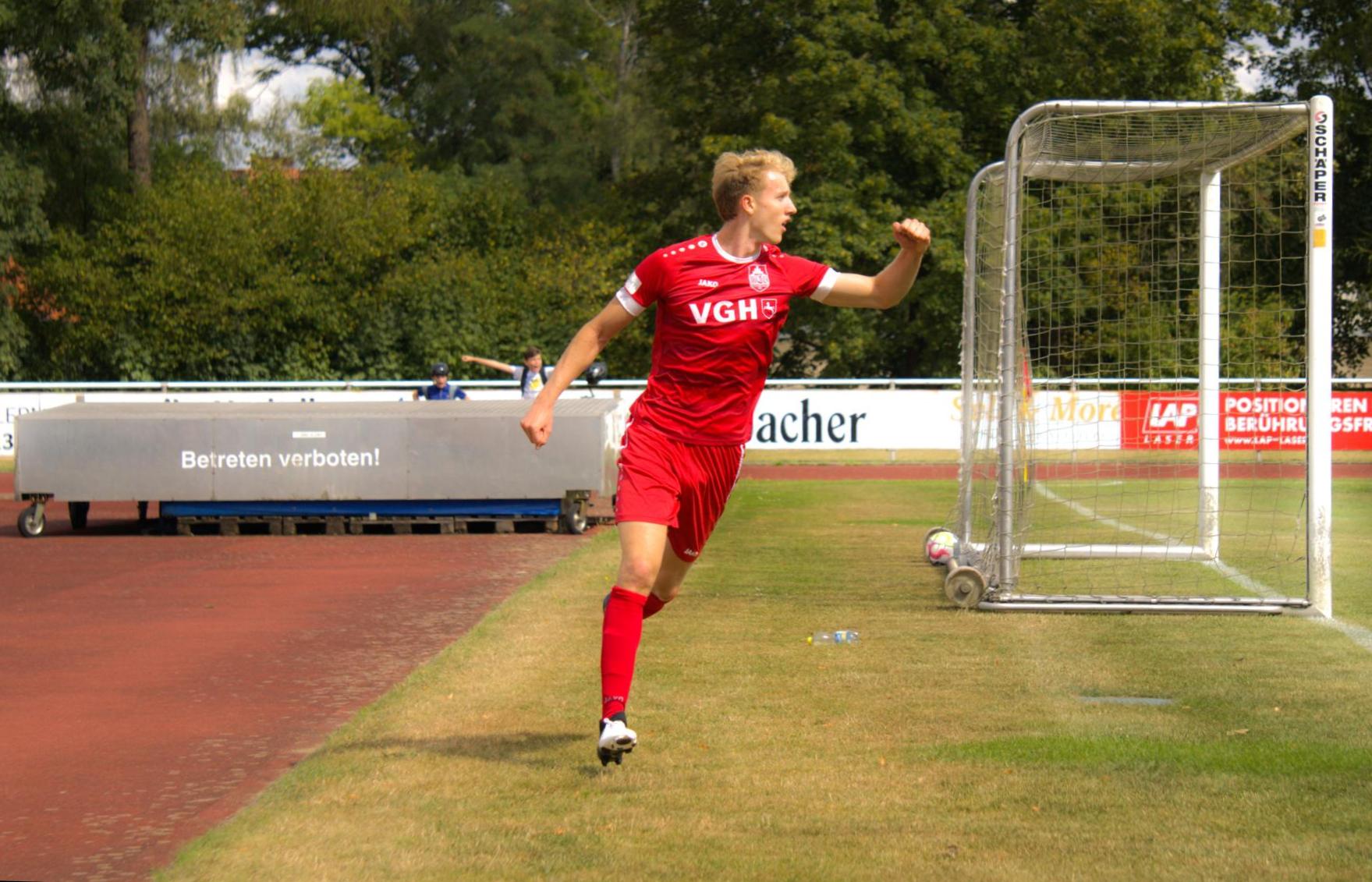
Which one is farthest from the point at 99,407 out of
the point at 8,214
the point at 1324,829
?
the point at 8,214

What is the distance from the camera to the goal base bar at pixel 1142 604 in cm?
938

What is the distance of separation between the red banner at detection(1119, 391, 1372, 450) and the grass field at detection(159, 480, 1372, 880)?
10886 mm

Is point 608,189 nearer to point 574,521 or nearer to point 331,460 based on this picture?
point 331,460

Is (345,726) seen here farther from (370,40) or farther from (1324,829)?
(370,40)

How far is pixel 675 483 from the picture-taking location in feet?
19.1

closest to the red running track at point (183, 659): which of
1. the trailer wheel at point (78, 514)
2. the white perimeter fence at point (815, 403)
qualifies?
the trailer wheel at point (78, 514)

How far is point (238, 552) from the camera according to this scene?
14758 millimetres

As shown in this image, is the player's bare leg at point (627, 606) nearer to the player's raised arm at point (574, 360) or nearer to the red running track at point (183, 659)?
the player's raised arm at point (574, 360)

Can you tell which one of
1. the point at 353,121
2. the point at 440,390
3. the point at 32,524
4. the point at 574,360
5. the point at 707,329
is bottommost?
the point at 32,524

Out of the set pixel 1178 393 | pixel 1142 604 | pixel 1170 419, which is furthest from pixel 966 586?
pixel 1170 419

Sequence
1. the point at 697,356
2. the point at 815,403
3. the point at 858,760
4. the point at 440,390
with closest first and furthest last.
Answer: the point at 858,760, the point at 697,356, the point at 440,390, the point at 815,403

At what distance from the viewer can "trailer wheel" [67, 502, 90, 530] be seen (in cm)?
1728

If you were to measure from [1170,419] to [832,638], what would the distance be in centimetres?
1546

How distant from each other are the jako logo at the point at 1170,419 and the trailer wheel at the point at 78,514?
42.4ft
